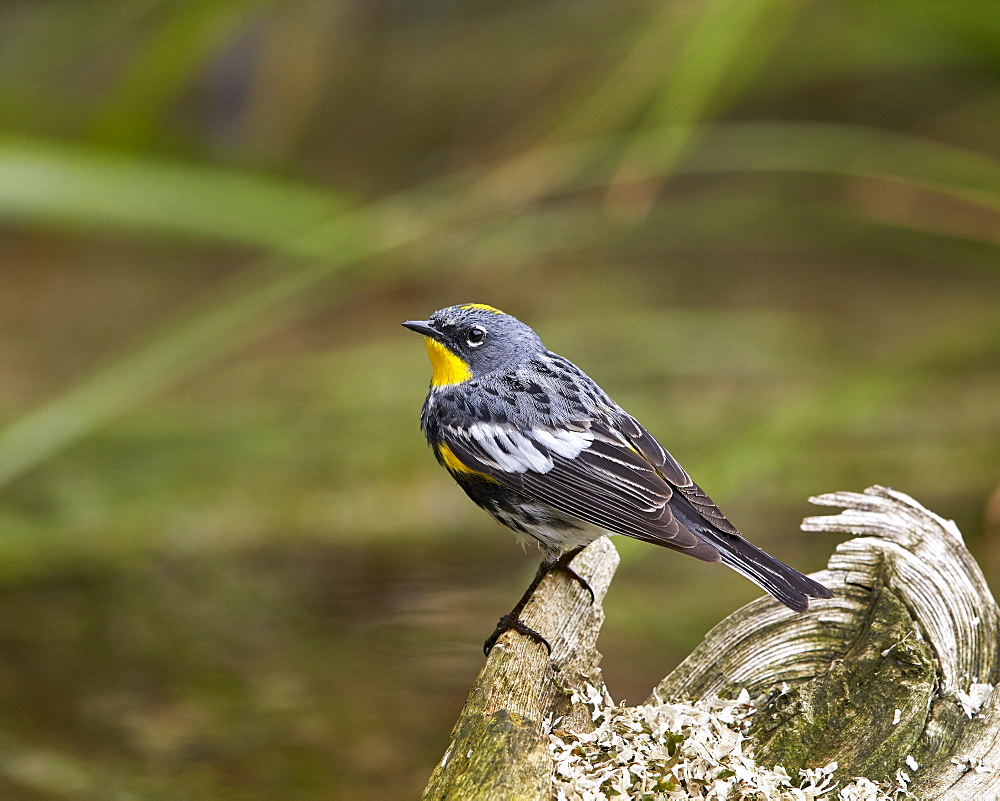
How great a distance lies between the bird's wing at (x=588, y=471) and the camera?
5.88 feet

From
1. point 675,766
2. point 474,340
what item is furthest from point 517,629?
point 474,340

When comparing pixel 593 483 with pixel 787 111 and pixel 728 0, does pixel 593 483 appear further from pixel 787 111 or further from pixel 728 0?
pixel 787 111

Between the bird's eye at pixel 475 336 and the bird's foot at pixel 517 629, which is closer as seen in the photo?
the bird's foot at pixel 517 629

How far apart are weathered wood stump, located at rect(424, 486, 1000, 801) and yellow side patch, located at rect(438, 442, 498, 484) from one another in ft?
0.94

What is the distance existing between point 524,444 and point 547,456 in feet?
0.17

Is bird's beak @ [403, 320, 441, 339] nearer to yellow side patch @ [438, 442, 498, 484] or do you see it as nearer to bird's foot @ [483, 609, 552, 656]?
yellow side patch @ [438, 442, 498, 484]

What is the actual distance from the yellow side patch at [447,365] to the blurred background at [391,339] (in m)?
0.66

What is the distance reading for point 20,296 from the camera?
182 inches

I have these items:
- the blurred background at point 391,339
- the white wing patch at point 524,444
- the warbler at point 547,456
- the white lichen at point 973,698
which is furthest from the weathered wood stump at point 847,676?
the blurred background at point 391,339

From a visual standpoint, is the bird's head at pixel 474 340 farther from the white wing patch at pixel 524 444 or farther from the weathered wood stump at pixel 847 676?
the weathered wood stump at pixel 847 676

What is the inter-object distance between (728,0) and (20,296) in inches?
130

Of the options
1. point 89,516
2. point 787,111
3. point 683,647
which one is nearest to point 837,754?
point 683,647

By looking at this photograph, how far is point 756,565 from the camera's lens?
169cm

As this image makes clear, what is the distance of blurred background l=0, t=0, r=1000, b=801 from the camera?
7.80 feet
